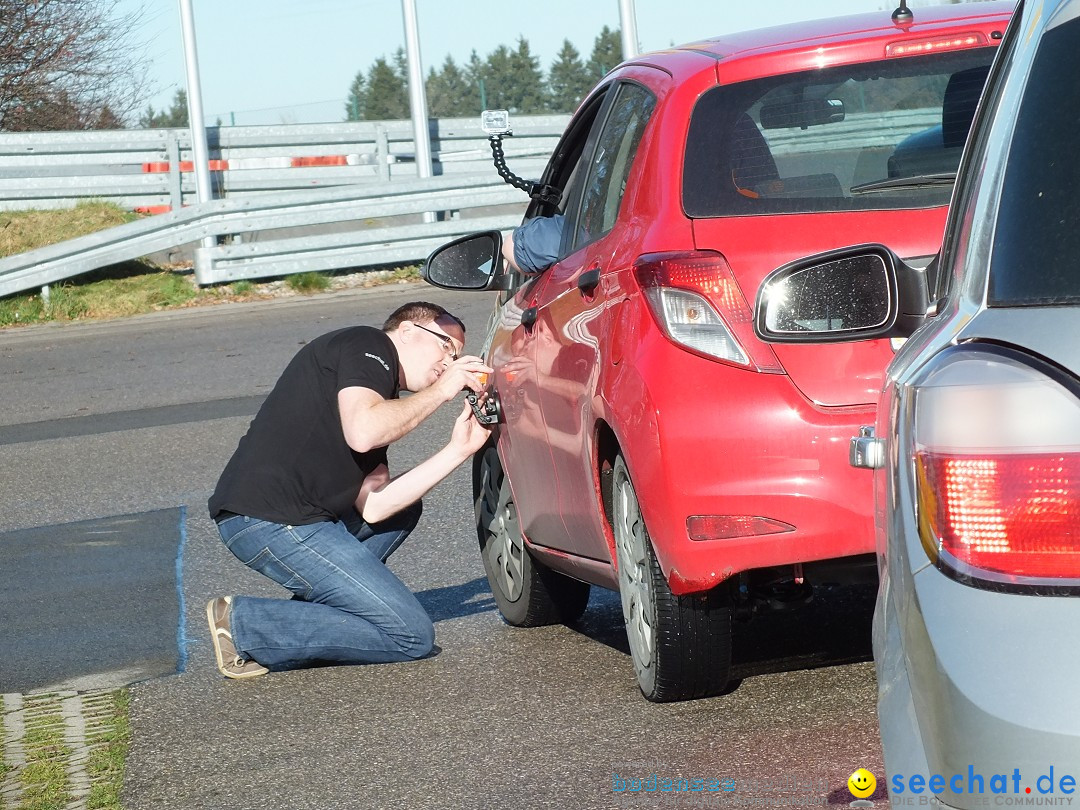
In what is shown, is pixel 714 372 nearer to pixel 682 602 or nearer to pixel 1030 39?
pixel 682 602

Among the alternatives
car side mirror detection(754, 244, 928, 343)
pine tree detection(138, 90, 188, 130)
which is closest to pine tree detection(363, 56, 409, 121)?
pine tree detection(138, 90, 188, 130)

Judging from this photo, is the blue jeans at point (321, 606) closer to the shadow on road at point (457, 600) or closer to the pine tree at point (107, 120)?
the shadow on road at point (457, 600)

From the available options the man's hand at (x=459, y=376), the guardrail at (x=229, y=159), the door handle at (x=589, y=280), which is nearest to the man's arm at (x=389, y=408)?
the man's hand at (x=459, y=376)

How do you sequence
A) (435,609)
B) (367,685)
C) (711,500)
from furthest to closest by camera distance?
(435,609) → (367,685) → (711,500)

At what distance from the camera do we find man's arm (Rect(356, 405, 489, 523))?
5.61m

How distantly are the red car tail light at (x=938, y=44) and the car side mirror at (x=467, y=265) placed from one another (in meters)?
1.89

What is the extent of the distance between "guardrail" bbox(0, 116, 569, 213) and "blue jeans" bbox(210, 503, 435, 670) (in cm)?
1677

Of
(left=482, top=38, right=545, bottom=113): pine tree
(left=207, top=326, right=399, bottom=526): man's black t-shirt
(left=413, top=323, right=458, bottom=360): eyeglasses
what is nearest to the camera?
(left=207, top=326, right=399, bottom=526): man's black t-shirt

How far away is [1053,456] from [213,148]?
827 inches

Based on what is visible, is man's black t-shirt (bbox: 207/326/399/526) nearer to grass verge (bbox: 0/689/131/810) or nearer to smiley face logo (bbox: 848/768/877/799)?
grass verge (bbox: 0/689/131/810)

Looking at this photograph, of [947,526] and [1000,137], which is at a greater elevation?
[1000,137]

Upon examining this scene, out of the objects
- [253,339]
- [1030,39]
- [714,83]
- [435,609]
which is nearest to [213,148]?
[253,339]

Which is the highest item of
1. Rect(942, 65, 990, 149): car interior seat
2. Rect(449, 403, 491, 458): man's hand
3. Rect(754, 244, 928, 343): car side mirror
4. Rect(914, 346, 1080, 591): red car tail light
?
Rect(942, 65, 990, 149): car interior seat

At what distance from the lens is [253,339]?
Result: 15.2 m
